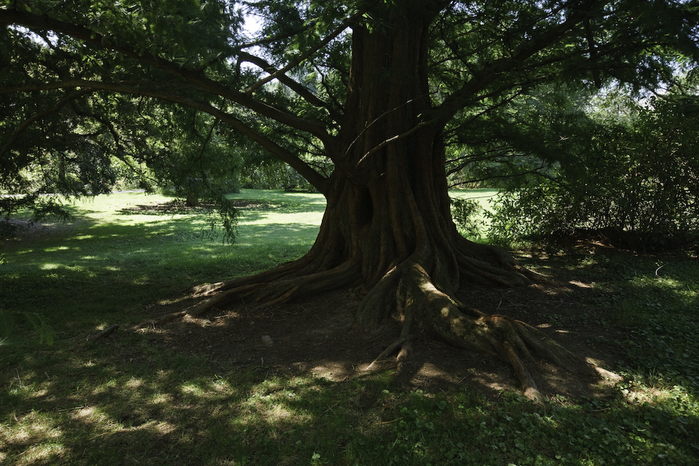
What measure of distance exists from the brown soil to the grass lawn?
0.13ft

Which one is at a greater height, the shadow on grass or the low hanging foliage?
the low hanging foliage

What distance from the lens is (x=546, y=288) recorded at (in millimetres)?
6895

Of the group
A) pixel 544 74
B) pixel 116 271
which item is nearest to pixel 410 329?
pixel 544 74

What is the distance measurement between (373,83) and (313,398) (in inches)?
188

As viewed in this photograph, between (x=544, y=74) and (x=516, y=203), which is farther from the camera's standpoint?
(x=516, y=203)

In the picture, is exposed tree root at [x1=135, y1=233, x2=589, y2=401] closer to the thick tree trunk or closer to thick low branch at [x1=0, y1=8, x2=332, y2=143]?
the thick tree trunk

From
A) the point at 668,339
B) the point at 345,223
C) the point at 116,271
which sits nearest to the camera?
the point at 668,339

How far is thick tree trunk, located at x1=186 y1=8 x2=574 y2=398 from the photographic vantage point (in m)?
6.54

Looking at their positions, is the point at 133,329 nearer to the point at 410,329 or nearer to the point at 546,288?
the point at 410,329

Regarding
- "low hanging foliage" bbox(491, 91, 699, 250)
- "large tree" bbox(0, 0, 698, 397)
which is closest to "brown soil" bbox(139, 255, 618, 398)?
"large tree" bbox(0, 0, 698, 397)

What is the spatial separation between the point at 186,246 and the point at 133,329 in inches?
340

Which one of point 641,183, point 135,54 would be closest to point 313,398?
point 135,54

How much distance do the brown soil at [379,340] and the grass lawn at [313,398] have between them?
0.04 metres

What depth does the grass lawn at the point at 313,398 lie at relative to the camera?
3.35 m
